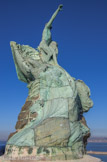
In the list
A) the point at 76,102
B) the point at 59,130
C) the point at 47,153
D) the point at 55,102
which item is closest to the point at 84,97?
the point at 76,102

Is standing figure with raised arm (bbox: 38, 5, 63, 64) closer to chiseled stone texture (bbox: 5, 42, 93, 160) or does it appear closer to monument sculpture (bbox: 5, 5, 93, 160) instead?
monument sculpture (bbox: 5, 5, 93, 160)

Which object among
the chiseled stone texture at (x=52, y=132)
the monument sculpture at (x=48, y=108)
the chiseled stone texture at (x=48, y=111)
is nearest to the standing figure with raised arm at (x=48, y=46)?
the monument sculpture at (x=48, y=108)

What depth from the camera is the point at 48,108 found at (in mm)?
8742

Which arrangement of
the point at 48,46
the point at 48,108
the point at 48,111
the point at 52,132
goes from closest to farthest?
the point at 52,132 < the point at 48,111 < the point at 48,108 < the point at 48,46

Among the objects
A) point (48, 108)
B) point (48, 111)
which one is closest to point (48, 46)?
point (48, 108)

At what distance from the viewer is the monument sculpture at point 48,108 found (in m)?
7.69

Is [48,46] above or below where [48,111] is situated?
above

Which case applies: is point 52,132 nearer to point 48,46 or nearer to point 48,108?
point 48,108

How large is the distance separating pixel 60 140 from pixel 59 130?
369 millimetres

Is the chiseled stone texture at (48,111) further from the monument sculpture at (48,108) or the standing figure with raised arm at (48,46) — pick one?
the standing figure with raised arm at (48,46)

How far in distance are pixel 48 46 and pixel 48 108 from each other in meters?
4.05

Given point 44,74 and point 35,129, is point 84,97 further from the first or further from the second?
point 35,129

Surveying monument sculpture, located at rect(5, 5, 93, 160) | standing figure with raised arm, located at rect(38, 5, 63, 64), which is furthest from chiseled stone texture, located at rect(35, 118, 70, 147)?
standing figure with raised arm, located at rect(38, 5, 63, 64)

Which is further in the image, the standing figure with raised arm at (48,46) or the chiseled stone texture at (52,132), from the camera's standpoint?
the standing figure with raised arm at (48,46)
